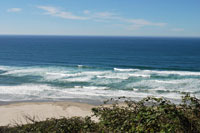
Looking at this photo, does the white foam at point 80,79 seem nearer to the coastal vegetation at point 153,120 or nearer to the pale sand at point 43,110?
the pale sand at point 43,110

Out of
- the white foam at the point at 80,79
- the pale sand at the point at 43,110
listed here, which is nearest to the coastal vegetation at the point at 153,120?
the pale sand at the point at 43,110

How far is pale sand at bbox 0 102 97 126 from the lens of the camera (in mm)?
22453

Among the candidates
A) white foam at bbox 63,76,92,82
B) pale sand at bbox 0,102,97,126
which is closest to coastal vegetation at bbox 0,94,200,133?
pale sand at bbox 0,102,97,126

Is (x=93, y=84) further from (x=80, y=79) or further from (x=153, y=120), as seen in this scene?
(x=153, y=120)

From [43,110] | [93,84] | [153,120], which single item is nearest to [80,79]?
[93,84]

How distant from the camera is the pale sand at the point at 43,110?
73.7ft

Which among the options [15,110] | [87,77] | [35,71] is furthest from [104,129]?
[35,71]

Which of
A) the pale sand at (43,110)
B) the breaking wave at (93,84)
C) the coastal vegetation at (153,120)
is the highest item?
the coastal vegetation at (153,120)

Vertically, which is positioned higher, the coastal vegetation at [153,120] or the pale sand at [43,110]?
the coastal vegetation at [153,120]

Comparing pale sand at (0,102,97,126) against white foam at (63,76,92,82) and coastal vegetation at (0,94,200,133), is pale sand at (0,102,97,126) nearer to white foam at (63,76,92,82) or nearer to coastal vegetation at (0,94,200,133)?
white foam at (63,76,92,82)

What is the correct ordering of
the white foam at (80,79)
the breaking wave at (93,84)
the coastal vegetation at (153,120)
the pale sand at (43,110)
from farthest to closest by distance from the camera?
the white foam at (80,79)
the breaking wave at (93,84)
the pale sand at (43,110)
the coastal vegetation at (153,120)

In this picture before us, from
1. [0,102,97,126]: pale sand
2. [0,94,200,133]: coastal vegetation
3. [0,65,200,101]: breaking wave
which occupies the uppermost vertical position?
[0,94,200,133]: coastal vegetation

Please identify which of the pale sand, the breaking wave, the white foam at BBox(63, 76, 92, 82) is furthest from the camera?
the white foam at BBox(63, 76, 92, 82)

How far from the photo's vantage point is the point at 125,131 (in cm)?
693
